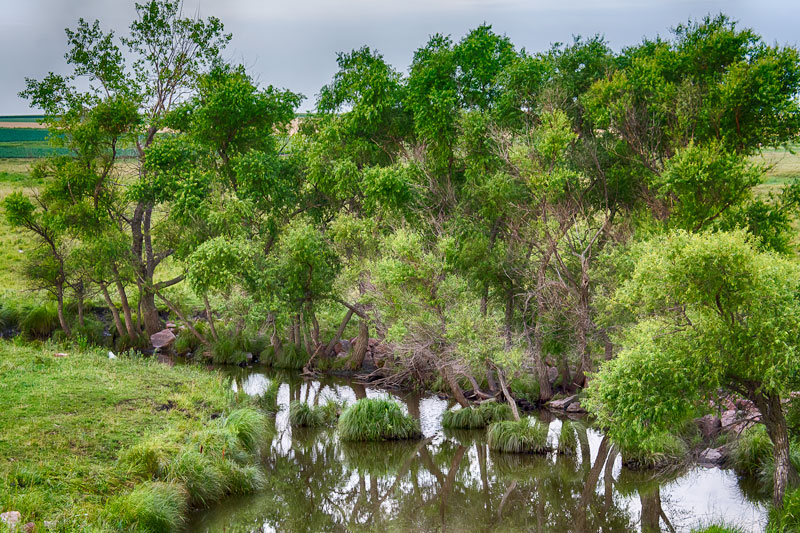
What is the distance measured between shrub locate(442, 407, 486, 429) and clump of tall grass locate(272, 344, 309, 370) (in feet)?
34.5

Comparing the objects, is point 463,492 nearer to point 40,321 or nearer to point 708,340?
point 708,340

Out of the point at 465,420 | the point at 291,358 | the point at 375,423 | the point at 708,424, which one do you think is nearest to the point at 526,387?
the point at 465,420

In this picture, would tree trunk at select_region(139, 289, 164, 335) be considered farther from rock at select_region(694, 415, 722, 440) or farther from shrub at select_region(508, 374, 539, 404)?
rock at select_region(694, 415, 722, 440)

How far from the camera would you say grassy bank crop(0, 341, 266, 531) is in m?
11.8

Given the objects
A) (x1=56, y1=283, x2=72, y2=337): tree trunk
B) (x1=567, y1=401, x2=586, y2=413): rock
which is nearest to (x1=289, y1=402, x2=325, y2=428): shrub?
(x1=567, y1=401, x2=586, y2=413): rock

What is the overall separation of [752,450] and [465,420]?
328 inches

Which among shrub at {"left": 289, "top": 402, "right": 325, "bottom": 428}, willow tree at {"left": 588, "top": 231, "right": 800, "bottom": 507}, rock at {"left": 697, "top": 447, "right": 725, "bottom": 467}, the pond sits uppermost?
willow tree at {"left": 588, "top": 231, "right": 800, "bottom": 507}

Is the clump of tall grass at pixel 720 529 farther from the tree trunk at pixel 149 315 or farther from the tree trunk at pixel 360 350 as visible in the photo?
the tree trunk at pixel 149 315

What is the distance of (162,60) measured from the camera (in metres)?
34.7

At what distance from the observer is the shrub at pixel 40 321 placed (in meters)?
33.4

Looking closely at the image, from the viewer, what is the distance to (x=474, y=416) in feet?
72.4

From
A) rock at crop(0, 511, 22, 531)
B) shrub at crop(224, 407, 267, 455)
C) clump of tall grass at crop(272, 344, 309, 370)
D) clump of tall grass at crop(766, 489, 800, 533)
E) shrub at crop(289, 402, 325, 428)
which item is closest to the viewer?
rock at crop(0, 511, 22, 531)

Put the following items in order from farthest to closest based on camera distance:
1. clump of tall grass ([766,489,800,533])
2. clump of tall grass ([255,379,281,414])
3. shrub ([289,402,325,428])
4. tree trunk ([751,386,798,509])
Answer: clump of tall grass ([255,379,281,414]) < shrub ([289,402,325,428]) < tree trunk ([751,386,798,509]) < clump of tall grass ([766,489,800,533])

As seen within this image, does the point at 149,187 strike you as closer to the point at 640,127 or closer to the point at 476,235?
the point at 476,235
